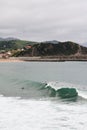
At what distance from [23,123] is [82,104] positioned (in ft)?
21.8

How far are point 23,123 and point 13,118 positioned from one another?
133cm

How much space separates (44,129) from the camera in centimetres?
1709

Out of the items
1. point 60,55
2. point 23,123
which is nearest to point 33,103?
point 23,123

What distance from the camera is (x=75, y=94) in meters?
29.1

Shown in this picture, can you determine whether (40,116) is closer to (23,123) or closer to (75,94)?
(23,123)

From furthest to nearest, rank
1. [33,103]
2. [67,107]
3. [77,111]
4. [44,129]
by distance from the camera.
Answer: [33,103]
[67,107]
[77,111]
[44,129]

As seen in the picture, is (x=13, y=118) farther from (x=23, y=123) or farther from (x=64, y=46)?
(x=64, y=46)

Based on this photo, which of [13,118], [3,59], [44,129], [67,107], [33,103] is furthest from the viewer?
[3,59]

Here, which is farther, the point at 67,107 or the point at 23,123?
the point at 67,107

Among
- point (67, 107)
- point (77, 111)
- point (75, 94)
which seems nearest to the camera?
point (77, 111)

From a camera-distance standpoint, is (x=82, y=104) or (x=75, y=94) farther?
(x=75, y=94)

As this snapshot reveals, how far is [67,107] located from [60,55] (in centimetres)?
17655

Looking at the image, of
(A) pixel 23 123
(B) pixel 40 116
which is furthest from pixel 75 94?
(A) pixel 23 123

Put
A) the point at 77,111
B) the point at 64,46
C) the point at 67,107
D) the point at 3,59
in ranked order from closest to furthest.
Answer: the point at 77,111, the point at 67,107, the point at 3,59, the point at 64,46
